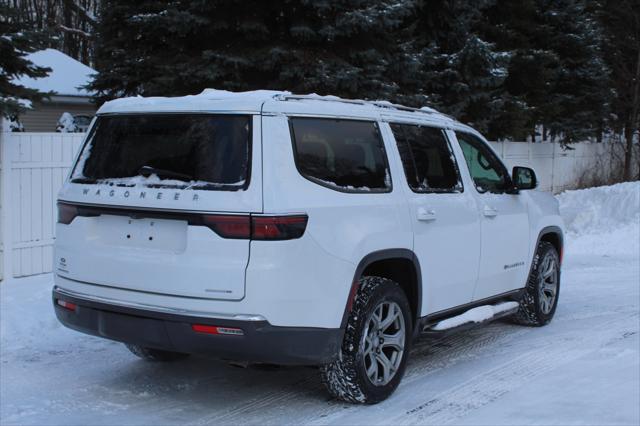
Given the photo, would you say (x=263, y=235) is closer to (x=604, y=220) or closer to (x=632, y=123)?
(x=604, y=220)

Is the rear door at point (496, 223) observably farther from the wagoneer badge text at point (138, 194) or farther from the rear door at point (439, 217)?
the wagoneer badge text at point (138, 194)

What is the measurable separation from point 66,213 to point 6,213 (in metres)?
4.05

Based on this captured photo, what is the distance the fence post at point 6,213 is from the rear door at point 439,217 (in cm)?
504

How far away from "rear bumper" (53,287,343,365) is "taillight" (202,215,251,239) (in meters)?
0.48

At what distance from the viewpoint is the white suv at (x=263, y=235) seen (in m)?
4.19

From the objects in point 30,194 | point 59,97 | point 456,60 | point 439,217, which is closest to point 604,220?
point 456,60

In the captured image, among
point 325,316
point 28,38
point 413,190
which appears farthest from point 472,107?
point 325,316

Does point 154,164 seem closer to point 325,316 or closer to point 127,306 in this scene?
point 127,306

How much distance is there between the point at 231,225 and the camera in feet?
13.6

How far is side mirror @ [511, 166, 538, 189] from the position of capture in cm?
670

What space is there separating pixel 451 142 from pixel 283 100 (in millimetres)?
1975

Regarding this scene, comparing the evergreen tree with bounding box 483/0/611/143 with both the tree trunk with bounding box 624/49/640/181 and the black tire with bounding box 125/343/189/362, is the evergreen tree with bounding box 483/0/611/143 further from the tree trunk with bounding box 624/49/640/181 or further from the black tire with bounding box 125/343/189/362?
the black tire with bounding box 125/343/189/362

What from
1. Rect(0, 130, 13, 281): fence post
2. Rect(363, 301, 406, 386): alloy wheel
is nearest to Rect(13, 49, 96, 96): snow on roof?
Rect(0, 130, 13, 281): fence post

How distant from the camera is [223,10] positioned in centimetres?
1266
